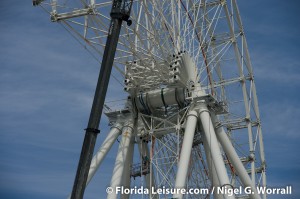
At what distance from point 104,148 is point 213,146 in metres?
8.37

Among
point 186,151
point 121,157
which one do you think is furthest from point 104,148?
point 186,151

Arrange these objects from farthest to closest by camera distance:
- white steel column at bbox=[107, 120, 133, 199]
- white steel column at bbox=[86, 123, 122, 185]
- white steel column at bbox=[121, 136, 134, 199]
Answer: white steel column at bbox=[121, 136, 134, 199]
white steel column at bbox=[86, 123, 122, 185]
white steel column at bbox=[107, 120, 133, 199]

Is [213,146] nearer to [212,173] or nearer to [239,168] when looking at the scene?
[239,168]

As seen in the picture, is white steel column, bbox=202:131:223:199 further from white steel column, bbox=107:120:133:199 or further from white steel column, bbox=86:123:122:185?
white steel column, bbox=86:123:122:185

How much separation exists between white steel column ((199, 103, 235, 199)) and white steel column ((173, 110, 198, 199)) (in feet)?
2.19

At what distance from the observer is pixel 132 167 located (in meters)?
37.0

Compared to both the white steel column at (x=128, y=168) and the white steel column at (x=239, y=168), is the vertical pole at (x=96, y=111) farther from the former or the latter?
the white steel column at (x=239, y=168)

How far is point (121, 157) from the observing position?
35188mm

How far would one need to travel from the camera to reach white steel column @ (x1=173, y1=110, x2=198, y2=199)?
30.3 meters

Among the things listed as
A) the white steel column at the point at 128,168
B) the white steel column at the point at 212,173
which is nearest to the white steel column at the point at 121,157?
the white steel column at the point at 128,168

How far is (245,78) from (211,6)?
752 cm

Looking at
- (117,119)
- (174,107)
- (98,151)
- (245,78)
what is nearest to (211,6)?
(245,78)

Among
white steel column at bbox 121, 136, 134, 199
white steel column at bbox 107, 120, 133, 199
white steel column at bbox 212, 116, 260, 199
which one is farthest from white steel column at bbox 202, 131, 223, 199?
→ white steel column at bbox 121, 136, 134, 199

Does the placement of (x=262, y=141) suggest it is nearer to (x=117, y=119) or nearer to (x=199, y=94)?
(x=199, y=94)
